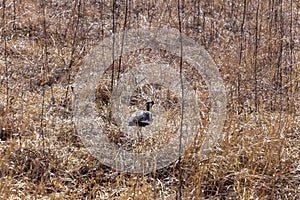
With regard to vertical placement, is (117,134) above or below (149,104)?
below

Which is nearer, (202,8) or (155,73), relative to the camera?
(155,73)

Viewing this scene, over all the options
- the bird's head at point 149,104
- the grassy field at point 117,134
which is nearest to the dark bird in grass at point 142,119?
the bird's head at point 149,104

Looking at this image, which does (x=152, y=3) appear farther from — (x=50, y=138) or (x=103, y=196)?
(x=103, y=196)

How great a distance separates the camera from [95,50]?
11.2 ft

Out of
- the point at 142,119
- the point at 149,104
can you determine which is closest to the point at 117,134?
the point at 142,119

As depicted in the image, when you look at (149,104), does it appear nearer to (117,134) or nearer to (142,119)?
(142,119)

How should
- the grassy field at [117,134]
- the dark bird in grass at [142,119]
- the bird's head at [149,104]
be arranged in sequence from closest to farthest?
the grassy field at [117,134], the dark bird in grass at [142,119], the bird's head at [149,104]

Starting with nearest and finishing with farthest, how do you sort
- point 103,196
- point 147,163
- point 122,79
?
point 103,196, point 147,163, point 122,79

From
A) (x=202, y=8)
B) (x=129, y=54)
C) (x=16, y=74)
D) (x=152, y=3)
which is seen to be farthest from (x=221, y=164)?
(x=202, y=8)

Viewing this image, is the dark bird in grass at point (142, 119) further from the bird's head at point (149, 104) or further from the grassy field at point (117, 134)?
the grassy field at point (117, 134)

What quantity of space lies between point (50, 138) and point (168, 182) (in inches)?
29.5

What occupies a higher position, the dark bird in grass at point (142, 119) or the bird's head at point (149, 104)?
the bird's head at point (149, 104)

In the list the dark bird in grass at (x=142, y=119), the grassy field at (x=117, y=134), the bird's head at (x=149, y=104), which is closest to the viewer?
the grassy field at (x=117, y=134)

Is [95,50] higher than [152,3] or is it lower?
lower
